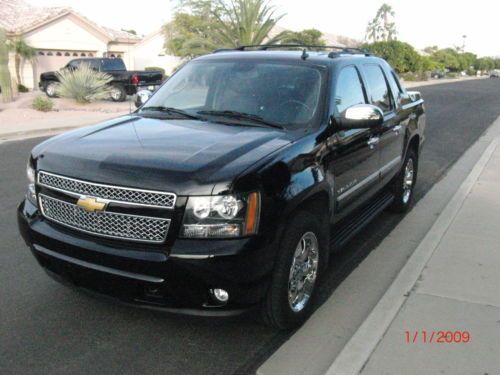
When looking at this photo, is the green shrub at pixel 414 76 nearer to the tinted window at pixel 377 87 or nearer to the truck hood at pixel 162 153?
the tinted window at pixel 377 87

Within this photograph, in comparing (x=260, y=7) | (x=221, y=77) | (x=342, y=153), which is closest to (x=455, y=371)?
(x=342, y=153)

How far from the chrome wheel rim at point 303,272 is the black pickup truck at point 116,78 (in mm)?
19204

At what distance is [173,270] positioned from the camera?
9.36 ft

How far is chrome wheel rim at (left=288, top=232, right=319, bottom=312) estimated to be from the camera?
3.43 metres

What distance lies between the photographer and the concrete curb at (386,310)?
121 inches

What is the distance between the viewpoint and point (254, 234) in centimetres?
292

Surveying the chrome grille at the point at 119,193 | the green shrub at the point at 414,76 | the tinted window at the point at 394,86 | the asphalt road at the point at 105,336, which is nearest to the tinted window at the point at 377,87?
the tinted window at the point at 394,86

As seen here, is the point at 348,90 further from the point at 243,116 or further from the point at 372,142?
the point at 243,116

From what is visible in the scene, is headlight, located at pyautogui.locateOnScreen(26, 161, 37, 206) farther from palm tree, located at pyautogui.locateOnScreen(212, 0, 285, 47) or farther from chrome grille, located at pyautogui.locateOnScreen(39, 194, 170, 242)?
palm tree, located at pyautogui.locateOnScreen(212, 0, 285, 47)

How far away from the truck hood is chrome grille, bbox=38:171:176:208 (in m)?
0.03

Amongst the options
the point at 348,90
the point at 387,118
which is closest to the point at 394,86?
the point at 387,118

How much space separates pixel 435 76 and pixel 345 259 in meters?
78.1
